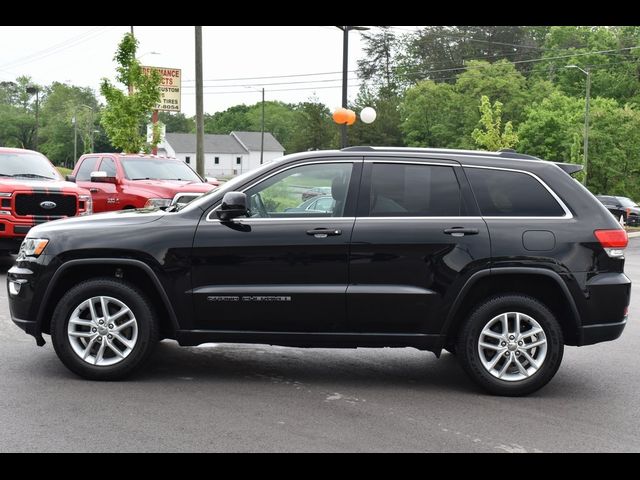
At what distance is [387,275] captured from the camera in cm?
613

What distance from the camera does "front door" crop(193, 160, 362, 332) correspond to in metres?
6.14

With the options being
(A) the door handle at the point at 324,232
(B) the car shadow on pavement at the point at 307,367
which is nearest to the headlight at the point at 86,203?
(B) the car shadow on pavement at the point at 307,367

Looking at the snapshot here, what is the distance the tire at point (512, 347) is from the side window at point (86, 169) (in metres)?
12.0

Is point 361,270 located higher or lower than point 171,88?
lower

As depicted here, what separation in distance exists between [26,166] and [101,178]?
154 cm

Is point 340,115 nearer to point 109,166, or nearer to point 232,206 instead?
point 109,166

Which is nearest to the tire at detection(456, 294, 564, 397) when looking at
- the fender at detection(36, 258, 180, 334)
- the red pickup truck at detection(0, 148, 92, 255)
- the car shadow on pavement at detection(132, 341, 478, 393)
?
the car shadow on pavement at detection(132, 341, 478, 393)

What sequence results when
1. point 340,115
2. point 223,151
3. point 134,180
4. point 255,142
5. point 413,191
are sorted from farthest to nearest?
point 255,142 < point 223,151 < point 340,115 < point 134,180 < point 413,191

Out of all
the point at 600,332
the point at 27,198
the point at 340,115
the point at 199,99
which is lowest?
the point at 600,332

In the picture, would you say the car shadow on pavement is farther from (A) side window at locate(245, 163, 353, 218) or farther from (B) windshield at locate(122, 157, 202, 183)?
(B) windshield at locate(122, 157, 202, 183)

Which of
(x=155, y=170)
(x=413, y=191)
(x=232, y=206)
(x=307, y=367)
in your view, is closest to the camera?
(x=232, y=206)

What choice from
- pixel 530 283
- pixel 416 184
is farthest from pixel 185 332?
pixel 530 283

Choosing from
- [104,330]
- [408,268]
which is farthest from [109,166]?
[408,268]

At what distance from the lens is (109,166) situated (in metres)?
16.2
